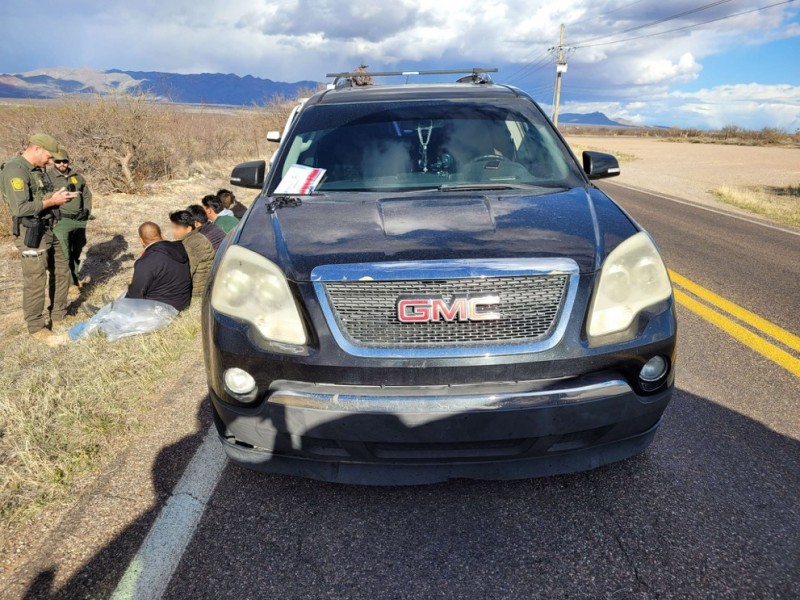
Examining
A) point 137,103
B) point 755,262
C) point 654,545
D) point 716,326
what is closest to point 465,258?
point 654,545

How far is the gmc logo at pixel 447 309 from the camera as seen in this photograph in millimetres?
2008

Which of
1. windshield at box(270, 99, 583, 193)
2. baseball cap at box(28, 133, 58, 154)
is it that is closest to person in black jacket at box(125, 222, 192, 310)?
baseball cap at box(28, 133, 58, 154)

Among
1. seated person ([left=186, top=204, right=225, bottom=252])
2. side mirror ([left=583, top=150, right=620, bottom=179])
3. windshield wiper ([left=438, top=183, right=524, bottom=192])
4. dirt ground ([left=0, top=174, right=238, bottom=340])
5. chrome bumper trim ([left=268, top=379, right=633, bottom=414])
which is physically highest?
side mirror ([left=583, top=150, right=620, bottom=179])

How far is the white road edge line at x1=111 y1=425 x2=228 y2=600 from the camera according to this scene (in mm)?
1934

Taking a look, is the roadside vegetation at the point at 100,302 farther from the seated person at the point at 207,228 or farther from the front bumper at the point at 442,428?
the seated person at the point at 207,228

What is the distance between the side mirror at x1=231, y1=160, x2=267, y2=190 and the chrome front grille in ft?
5.76

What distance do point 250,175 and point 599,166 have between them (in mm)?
2143

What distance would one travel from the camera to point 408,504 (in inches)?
93.3

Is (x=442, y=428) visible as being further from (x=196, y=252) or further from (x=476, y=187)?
(x=196, y=252)

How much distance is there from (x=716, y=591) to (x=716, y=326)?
313 centimetres

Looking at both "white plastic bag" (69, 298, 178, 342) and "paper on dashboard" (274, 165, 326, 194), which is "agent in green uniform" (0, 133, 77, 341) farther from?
"paper on dashboard" (274, 165, 326, 194)

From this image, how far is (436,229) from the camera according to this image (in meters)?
2.30

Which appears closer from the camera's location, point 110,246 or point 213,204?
point 213,204

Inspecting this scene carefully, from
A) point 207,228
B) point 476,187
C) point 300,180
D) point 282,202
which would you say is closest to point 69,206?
point 207,228
